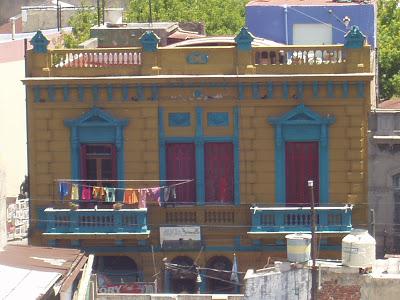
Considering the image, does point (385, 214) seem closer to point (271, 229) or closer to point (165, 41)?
point (271, 229)

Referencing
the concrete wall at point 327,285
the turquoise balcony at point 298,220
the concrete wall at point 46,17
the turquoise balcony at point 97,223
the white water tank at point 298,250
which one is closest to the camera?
the concrete wall at point 327,285

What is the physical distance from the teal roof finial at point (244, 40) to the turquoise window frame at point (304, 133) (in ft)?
7.08

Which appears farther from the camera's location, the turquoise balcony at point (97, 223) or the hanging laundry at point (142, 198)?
the hanging laundry at point (142, 198)

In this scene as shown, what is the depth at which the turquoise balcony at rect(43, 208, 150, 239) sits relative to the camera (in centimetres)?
4822

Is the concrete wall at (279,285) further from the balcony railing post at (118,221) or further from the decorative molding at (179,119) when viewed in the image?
the decorative molding at (179,119)

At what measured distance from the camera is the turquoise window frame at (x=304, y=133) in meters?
48.0

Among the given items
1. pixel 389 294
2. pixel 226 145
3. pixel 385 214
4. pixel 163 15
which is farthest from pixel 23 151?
pixel 163 15

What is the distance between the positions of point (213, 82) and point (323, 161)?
3.86 metres

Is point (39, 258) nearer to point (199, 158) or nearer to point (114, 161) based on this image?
point (114, 161)

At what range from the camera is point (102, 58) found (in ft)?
160

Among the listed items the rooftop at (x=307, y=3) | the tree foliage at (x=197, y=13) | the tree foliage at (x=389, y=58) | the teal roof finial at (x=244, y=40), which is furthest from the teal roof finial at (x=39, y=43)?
the tree foliage at (x=197, y=13)

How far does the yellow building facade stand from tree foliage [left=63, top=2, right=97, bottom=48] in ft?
48.6

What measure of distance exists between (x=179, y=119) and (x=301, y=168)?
3.77 metres

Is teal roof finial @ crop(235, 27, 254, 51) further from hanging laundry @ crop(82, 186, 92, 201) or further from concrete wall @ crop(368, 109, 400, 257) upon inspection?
hanging laundry @ crop(82, 186, 92, 201)
